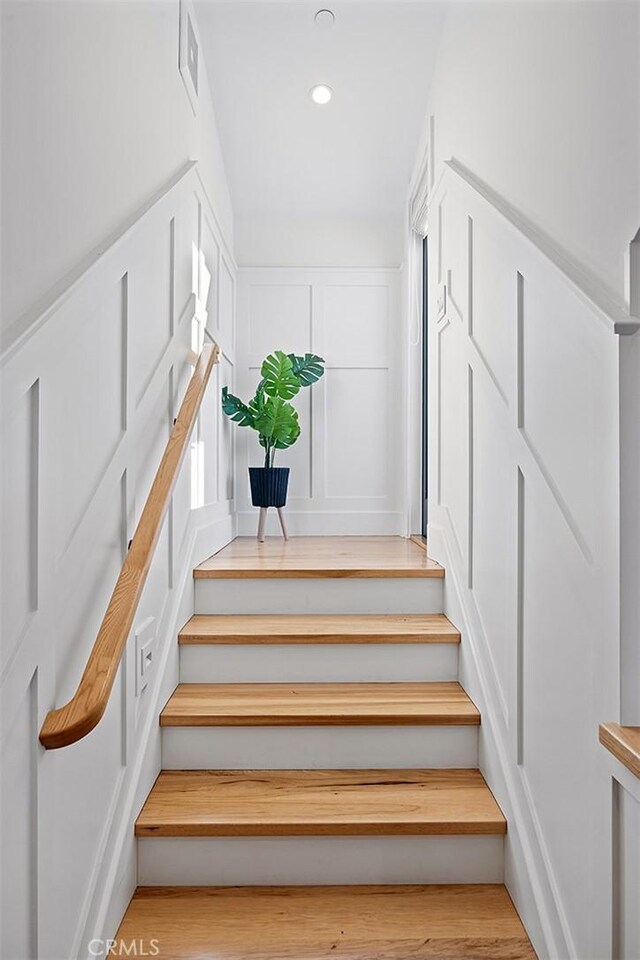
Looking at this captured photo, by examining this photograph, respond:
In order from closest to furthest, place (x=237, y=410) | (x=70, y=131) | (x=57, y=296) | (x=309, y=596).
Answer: (x=57, y=296) → (x=70, y=131) → (x=309, y=596) → (x=237, y=410)

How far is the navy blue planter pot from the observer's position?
416 cm

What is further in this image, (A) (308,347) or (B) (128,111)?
(A) (308,347)

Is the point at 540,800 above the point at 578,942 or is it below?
above

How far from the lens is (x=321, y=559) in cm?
309

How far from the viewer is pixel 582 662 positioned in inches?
51.9

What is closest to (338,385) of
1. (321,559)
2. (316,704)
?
(321,559)

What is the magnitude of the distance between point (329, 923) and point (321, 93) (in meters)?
3.41

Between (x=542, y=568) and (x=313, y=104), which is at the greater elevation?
(x=313, y=104)

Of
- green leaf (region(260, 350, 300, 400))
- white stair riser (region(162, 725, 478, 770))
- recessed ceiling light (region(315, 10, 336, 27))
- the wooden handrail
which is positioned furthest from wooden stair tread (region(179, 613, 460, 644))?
recessed ceiling light (region(315, 10, 336, 27))

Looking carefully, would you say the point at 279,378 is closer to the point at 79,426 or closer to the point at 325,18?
the point at 325,18

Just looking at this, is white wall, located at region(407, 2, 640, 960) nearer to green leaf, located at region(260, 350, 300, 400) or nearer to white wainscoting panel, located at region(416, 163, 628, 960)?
white wainscoting panel, located at region(416, 163, 628, 960)

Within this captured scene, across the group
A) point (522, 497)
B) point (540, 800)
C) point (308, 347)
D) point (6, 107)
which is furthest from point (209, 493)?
point (6, 107)

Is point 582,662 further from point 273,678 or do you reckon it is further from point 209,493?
point 209,493

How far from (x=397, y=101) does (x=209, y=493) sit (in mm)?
2135
